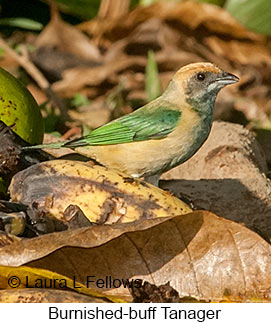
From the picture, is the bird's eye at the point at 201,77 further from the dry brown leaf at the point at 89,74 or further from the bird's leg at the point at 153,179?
the dry brown leaf at the point at 89,74

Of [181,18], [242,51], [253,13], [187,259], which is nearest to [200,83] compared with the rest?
[187,259]

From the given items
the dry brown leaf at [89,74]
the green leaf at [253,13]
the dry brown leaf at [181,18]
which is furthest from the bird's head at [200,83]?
the dry brown leaf at [181,18]

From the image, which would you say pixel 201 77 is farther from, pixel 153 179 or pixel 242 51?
pixel 242 51

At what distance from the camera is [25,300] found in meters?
2.74

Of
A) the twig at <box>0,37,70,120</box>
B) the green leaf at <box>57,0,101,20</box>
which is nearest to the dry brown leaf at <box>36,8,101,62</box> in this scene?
the green leaf at <box>57,0,101,20</box>

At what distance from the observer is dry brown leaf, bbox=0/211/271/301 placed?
9.75 ft

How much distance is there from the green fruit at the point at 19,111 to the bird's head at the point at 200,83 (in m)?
0.86

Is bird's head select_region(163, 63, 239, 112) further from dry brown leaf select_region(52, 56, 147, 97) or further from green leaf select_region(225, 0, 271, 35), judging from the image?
green leaf select_region(225, 0, 271, 35)

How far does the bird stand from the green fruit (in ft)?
0.46

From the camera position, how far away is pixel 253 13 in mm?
8484

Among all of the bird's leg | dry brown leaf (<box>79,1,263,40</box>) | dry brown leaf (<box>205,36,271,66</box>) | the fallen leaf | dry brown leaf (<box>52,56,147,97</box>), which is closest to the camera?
the fallen leaf

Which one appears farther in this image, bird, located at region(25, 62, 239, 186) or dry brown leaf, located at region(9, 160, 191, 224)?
bird, located at region(25, 62, 239, 186)

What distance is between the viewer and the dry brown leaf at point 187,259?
9.75 feet

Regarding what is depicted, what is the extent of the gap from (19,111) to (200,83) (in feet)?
3.55
